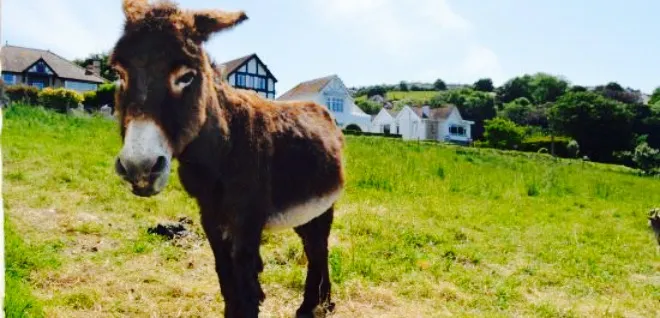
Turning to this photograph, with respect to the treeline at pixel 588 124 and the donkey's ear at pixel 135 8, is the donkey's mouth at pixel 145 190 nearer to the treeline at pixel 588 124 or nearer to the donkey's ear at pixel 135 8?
the donkey's ear at pixel 135 8

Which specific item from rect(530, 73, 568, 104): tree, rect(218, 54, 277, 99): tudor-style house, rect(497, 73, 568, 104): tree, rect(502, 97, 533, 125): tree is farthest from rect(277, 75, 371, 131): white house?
rect(530, 73, 568, 104): tree

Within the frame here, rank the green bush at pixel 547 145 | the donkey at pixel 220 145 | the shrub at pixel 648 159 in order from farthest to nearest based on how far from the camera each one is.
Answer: the green bush at pixel 547 145, the shrub at pixel 648 159, the donkey at pixel 220 145

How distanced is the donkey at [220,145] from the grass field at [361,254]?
1.33 meters

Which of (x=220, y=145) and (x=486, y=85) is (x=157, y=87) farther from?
(x=486, y=85)

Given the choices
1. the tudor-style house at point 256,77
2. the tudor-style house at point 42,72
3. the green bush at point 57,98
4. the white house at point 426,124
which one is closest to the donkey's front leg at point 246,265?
the green bush at point 57,98

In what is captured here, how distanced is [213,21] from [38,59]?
3047 inches

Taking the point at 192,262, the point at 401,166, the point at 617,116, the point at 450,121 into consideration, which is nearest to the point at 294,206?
the point at 192,262

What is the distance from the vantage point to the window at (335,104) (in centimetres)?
6757

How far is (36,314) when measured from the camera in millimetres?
4199

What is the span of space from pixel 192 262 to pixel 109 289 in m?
1.14

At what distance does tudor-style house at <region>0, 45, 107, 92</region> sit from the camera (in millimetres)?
68750

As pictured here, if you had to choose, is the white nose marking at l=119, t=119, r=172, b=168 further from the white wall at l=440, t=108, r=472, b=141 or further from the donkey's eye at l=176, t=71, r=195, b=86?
the white wall at l=440, t=108, r=472, b=141

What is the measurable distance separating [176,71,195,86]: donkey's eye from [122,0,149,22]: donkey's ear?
38 centimetres

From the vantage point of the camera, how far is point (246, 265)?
134 inches
